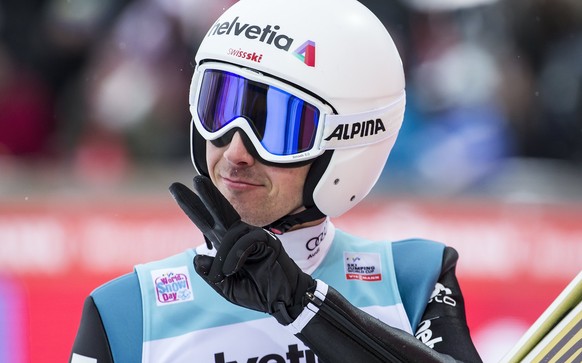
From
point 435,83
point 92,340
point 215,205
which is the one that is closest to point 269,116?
point 215,205

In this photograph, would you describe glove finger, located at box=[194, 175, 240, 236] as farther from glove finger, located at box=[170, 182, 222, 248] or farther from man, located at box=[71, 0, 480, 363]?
man, located at box=[71, 0, 480, 363]

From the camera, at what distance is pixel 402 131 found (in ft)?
21.5

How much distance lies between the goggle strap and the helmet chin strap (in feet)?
0.67

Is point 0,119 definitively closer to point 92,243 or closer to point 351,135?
point 92,243

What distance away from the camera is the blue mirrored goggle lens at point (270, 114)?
2629 millimetres

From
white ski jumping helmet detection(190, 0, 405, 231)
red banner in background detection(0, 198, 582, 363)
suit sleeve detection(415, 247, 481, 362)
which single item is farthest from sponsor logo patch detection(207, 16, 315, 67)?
red banner in background detection(0, 198, 582, 363)

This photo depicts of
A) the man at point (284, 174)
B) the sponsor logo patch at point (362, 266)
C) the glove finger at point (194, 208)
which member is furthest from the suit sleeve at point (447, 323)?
the glove finger at point (194, 208)

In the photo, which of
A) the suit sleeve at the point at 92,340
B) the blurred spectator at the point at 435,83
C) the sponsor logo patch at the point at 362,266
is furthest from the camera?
the blurred spectator at the point at 435,83

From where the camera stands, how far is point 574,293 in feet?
5.57

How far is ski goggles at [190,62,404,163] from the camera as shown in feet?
8.63

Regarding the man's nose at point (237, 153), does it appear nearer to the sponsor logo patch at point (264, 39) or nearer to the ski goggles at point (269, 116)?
the ski goggles at point (269, 116)

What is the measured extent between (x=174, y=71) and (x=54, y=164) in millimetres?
1030

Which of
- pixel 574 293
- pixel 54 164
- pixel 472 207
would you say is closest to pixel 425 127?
pixel 472 207

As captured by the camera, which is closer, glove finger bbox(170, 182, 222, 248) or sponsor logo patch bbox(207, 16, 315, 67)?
glove finger bbox(170, 182, 222, 248)
